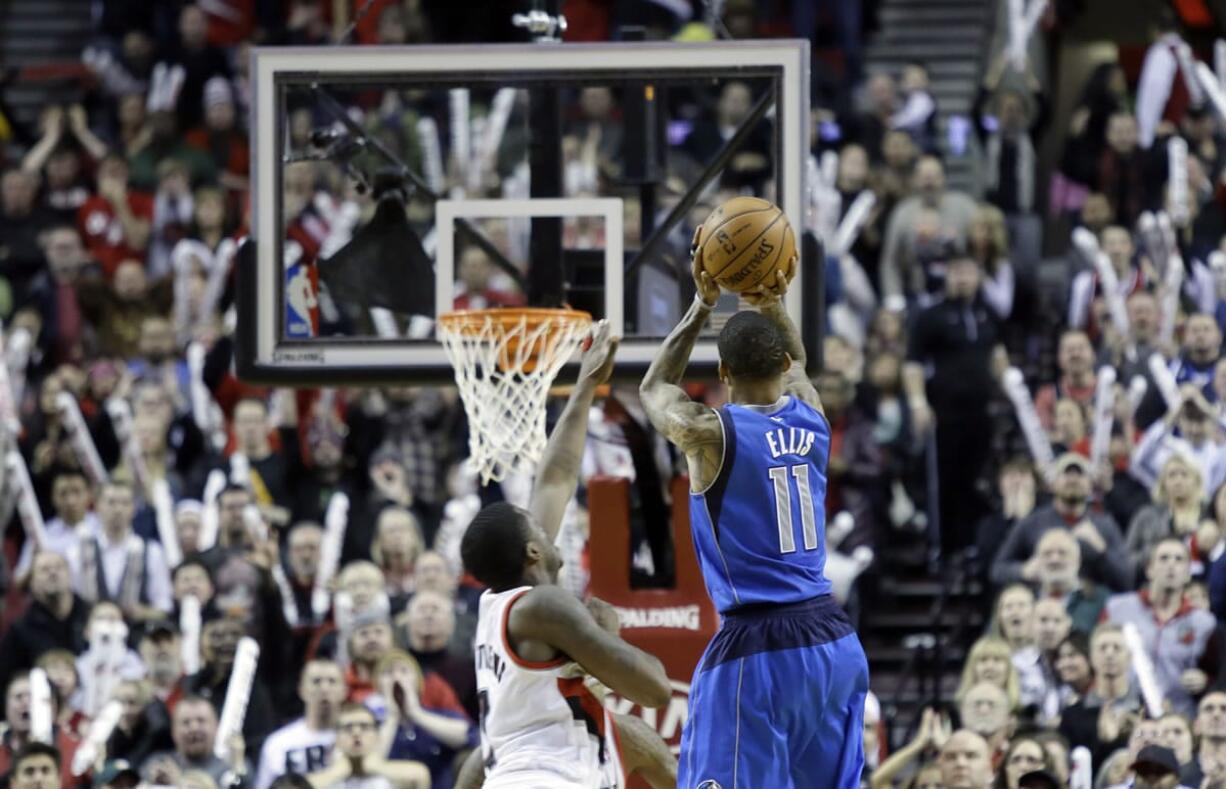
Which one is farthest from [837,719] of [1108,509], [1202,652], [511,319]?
[1108,509]

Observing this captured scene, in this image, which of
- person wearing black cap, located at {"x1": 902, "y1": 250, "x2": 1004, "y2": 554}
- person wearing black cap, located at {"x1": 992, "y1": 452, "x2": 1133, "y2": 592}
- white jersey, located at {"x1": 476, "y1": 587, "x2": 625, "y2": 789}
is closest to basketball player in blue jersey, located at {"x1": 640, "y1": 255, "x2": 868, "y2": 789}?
white jersey, located at {"x1": 476, "y1": 587, "x2": 625, "y2": 789}

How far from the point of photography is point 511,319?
28.5 feet

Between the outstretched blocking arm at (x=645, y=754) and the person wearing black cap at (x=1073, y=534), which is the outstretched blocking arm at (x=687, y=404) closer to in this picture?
the outstretched blocking arm at (x=645, y=754)

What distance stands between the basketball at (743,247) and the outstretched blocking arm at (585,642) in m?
1.07

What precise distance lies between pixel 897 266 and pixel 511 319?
6576mm

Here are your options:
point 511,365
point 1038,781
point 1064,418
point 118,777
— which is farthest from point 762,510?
point 1064,418

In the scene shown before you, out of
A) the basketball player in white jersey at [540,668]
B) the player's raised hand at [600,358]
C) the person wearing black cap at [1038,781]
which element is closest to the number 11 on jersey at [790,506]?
the basketball player in white jersey at [540,668]

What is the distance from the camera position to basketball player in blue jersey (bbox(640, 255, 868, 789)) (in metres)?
6.76

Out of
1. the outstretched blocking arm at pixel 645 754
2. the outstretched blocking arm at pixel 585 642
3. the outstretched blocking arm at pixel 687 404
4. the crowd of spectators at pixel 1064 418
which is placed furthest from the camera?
the crowd of spectators at pixel 1064 418

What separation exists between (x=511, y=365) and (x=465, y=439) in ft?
17.5

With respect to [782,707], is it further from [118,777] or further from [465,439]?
[465,439]

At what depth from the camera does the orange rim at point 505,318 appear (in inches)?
342

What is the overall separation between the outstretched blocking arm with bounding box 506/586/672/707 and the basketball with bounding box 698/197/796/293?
3.52 feet

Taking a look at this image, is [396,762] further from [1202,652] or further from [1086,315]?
[1086,315]
